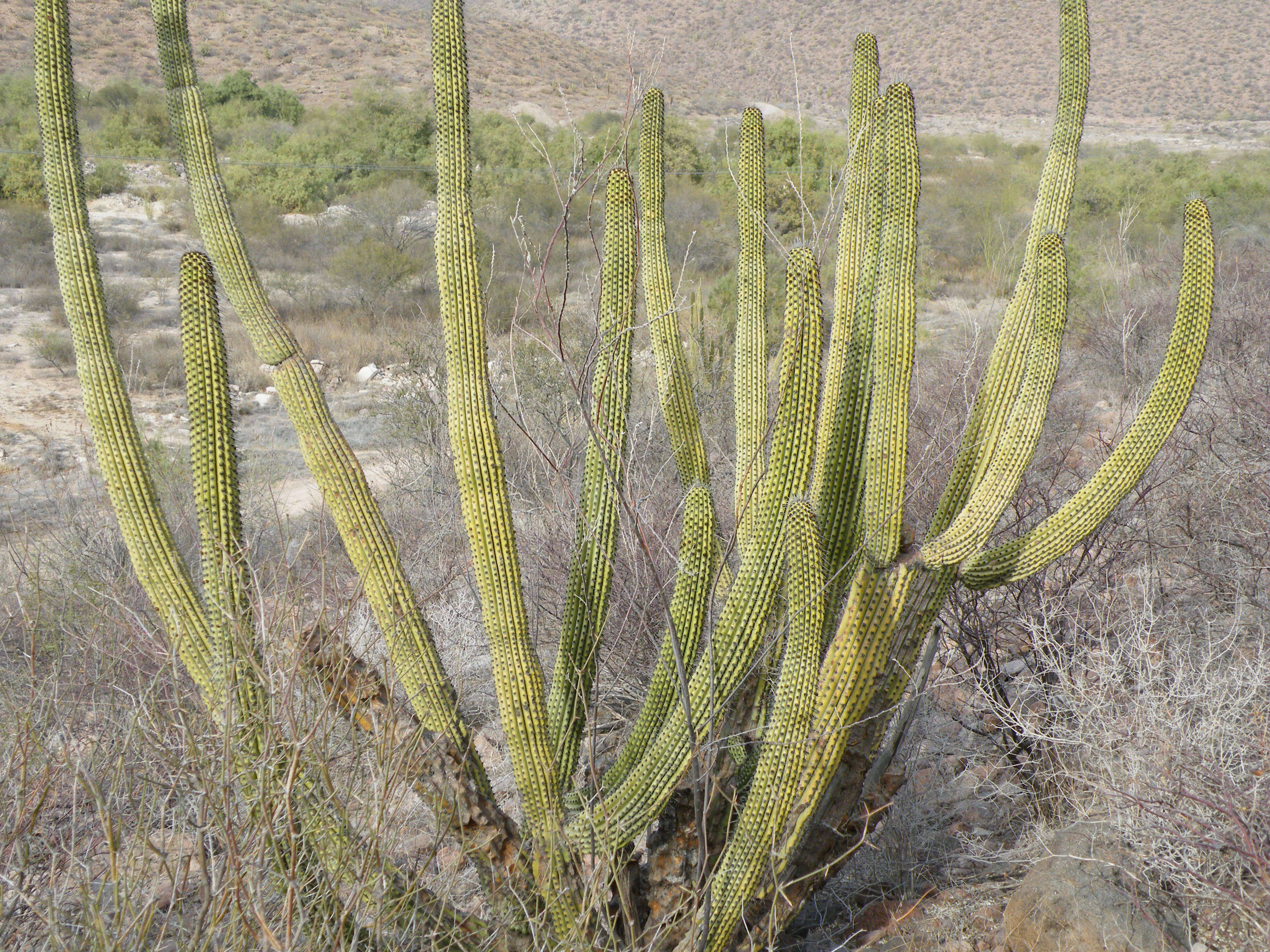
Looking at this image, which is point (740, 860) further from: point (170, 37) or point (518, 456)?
point (518, 456)

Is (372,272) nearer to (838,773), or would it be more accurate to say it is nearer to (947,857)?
(947,857)

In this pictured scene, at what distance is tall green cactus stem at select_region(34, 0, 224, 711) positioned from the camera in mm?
3221

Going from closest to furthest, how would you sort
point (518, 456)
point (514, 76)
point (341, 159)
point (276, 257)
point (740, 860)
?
point (740, 860) < point (518, 456) < point (276, 257) < point (341, 159) < point (514, 76)

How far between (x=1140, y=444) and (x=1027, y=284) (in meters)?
0.79

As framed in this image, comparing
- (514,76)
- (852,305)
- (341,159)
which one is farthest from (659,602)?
(514,76)

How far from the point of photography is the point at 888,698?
316 cm

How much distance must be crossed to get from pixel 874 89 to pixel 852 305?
117 centimetres

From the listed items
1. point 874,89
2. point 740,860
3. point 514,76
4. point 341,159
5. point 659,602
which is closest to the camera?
point 740,860

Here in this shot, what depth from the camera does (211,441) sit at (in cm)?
312

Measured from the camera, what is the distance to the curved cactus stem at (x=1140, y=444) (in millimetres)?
3182

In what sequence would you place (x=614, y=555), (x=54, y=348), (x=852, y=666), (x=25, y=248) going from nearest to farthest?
(x=852, y=666), (x=614, y=555), (x=54, y=348), (x=25, y=248)

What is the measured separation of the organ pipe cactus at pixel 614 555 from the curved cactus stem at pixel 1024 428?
0.01m

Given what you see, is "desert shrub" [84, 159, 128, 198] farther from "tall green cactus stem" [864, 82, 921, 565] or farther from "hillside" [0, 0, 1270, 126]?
"tall green cactus stem" [864, 82, 921, 565]

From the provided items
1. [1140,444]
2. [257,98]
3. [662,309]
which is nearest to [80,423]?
[662,309]
